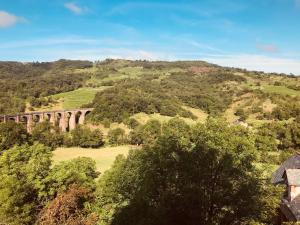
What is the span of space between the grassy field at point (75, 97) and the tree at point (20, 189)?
100 meters

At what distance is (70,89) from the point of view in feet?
576

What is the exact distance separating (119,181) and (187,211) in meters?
13.7

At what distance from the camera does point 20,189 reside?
121ft

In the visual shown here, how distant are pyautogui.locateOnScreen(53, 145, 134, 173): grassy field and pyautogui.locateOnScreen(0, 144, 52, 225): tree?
38459mm

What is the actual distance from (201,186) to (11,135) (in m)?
77.4

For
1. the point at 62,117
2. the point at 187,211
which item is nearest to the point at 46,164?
the point at 187,211

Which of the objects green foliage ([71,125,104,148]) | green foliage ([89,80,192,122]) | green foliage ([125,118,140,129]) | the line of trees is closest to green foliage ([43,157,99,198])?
the line of trees

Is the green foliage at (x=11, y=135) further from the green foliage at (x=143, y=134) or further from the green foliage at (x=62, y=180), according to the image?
the green foliage at (x=62, y=180)

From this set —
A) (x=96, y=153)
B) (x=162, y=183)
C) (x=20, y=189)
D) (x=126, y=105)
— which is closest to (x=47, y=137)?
(x=96, y=153)

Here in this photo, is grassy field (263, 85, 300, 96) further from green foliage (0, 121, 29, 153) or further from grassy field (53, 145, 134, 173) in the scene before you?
green foliage (0, 121, 29, 153)

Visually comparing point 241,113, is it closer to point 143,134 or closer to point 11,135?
point 143,134

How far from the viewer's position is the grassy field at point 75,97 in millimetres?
148000

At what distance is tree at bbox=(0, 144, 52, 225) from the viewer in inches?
1367

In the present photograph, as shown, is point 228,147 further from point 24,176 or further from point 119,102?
point 119,102
